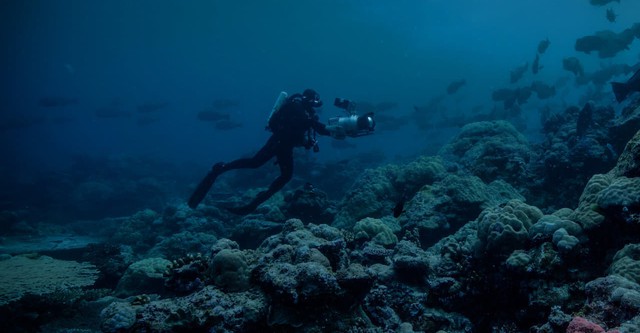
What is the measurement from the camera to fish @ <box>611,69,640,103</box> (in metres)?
9.66

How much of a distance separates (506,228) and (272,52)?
9996cm

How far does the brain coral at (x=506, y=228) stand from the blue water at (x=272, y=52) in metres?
30.1

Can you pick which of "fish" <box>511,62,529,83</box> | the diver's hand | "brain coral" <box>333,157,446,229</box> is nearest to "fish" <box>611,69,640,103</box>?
"brain coral" <box>333,157,446,229</box>

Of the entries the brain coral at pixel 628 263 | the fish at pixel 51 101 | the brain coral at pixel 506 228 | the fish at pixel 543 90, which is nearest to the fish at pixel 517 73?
the fish at pixel 543 90

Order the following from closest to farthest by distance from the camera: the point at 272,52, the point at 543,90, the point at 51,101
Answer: the point at 543,90, the point at 51,101, the point at 272,52

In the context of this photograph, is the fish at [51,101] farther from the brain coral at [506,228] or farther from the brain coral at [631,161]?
the brain coral at [631,161]

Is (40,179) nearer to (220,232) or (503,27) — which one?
(220,232)

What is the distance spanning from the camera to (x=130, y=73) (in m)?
115

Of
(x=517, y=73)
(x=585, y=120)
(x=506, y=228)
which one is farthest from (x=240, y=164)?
(x=517, y=73)

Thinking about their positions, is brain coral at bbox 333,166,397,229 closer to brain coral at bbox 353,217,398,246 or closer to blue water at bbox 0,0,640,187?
brain coral at bbox 353,217,398,246

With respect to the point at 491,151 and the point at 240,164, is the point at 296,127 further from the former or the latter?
the point at 491,151

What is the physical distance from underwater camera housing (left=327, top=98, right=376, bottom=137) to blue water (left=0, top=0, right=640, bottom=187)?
26.8m

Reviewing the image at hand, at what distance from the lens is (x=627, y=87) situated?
9.81m

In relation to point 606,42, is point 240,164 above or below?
below
